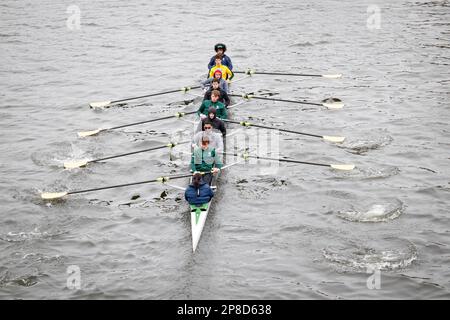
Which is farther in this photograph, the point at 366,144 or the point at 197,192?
the point at 366,144

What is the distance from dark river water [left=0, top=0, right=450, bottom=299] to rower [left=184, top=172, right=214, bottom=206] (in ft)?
3.16

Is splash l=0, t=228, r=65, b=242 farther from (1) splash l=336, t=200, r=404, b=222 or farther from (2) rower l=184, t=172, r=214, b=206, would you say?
(1) splash l=336, t=200, r=404, b=222

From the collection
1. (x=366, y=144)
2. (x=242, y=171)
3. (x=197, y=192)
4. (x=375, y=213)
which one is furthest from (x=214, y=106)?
(x=375, y=213)

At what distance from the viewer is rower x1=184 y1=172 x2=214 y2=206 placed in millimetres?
17875

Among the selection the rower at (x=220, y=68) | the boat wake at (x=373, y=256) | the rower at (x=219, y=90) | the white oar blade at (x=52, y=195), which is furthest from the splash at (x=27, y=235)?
the rower at (x=220, y=68)

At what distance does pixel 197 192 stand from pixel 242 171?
4959mm

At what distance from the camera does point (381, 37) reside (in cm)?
4066

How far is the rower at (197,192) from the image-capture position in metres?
17.9

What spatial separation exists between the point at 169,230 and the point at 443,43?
1047 inches

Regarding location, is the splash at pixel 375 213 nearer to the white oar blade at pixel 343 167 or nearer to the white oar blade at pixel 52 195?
the white oar blade at pixel 343 167

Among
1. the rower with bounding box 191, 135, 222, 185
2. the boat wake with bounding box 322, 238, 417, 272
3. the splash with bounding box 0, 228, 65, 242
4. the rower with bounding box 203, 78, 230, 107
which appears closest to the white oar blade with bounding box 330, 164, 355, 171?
the boat wake with bounding box 322, 238, 417, 272

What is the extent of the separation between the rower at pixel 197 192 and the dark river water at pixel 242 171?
3.16 ft

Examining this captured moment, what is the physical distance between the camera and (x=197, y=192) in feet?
59.0

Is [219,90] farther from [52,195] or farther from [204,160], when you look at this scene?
[52,195]
